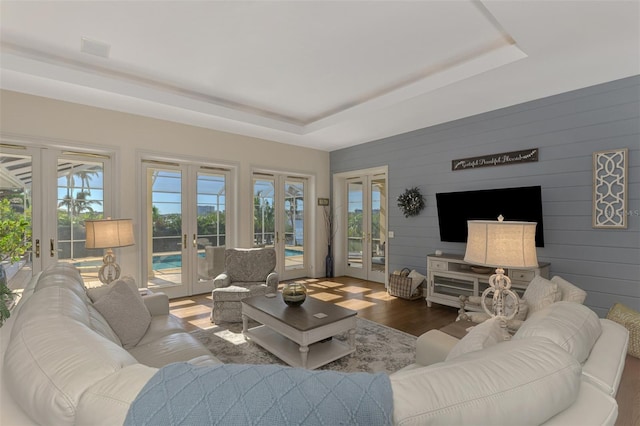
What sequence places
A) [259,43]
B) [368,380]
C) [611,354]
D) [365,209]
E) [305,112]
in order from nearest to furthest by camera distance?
[368,380] → [611,354] → [259,43] → [305,112] → [365,209]

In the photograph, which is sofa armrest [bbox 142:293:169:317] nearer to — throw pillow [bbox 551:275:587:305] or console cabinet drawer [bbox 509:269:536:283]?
throw pillow [bbox 551:275:587:305]

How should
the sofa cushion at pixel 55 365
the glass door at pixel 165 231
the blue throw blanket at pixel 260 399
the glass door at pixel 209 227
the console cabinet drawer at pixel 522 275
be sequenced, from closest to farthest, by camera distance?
the blue throw blanket at pixel 260 399
the sofa cushion at pixel 55 365
the console cabinet drawer at pixel 522 275
the glass door at pixel 165 231
the glass door at pixel 209 227

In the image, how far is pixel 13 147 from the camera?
3670 millimetres

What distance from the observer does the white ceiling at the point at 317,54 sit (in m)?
2.40

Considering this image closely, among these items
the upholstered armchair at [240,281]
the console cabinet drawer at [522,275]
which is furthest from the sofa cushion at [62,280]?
the console cabinet drawer at [522,275]

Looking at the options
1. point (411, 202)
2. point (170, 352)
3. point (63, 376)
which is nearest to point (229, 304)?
point (170, 352)

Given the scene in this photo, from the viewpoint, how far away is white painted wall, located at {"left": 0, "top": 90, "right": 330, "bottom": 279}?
3.68m

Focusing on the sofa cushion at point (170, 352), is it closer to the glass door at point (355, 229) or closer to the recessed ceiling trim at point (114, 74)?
the recessed ceiling trim at point (114, 74)

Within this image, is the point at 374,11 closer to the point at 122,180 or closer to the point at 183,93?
the point at 183,93

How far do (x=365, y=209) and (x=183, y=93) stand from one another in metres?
3.87

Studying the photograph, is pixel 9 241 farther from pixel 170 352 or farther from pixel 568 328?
pixel 568 328

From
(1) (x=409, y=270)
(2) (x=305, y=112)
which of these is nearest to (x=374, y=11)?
(2) (x=305, y=112)

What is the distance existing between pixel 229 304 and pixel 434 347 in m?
2.61

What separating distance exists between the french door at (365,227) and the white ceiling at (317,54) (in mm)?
1929
